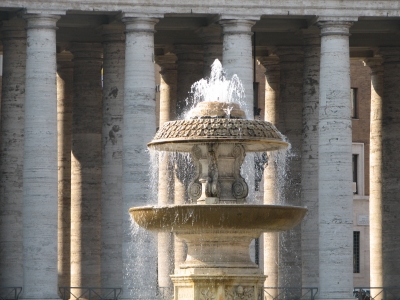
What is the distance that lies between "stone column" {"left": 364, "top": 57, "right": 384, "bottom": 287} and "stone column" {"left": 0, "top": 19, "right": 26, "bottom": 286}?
16833mm

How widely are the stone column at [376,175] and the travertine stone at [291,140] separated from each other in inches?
145

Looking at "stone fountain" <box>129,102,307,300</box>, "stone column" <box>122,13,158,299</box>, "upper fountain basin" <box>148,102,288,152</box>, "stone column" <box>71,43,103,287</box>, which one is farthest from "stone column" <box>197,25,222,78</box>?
"stone fountain" <box>129,102,307,300</box>

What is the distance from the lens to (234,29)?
189 feet

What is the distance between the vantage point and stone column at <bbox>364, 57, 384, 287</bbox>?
223ft

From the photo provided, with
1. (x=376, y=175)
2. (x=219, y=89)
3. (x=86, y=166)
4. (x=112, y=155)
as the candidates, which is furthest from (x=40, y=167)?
(x=219, y=89)

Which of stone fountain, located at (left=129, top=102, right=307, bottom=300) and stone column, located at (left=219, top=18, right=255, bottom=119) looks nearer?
stone fountain, located at (left=129, top=102, right=307, bottom=300)

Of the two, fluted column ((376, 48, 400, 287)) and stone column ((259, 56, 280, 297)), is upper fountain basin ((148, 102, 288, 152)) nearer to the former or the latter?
stone column ((259, 56, 280, 297))

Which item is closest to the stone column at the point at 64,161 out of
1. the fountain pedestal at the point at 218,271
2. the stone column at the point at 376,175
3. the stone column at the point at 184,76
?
the stone column at the point at 184,76

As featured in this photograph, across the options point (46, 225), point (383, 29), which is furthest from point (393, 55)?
point (46, 225)

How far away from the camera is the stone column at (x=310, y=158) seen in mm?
62594

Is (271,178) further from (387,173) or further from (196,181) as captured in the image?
(196,181)

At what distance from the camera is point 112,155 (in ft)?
205

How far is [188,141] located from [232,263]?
2840 millimetres

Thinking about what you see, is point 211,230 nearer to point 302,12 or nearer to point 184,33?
point 302,12
